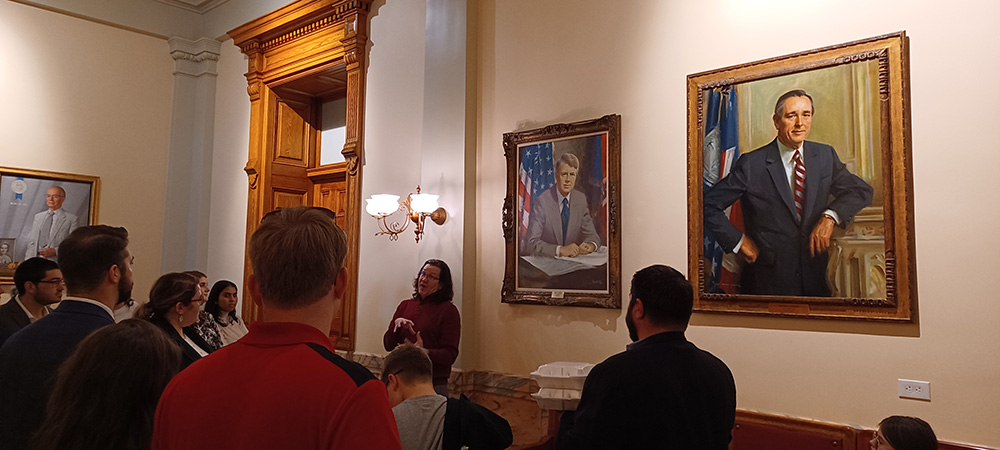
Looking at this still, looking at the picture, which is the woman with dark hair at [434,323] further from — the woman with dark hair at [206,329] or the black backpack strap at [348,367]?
the black backpack strap at [348,367]

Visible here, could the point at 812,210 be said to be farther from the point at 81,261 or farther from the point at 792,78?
the point at 81,261

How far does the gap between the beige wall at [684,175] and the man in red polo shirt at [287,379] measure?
3580mm

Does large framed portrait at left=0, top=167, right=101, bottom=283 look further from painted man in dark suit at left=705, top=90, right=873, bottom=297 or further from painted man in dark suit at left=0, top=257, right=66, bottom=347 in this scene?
painted man in dark suit at left=705, top=90, right=873, bottom=297

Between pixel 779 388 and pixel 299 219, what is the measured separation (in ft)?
12.4

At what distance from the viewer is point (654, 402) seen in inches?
98.0

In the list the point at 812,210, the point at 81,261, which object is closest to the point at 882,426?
the point at 812,210

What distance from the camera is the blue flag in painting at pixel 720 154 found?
15.4ft

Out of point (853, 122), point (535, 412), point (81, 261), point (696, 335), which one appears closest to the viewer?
point (81, 261)

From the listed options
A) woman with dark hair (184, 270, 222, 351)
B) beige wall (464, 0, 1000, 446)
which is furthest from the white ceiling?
woman with dark hair (184, 270, 222, 351)

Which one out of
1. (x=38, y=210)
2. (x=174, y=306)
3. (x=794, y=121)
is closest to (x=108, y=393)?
(x=174, y=306)

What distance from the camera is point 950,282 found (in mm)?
3891

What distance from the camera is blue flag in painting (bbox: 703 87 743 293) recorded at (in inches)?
185

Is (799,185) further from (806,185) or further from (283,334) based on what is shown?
(283,334)

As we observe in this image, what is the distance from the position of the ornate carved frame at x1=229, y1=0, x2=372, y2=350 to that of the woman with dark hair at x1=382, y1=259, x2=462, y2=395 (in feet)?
5.04
